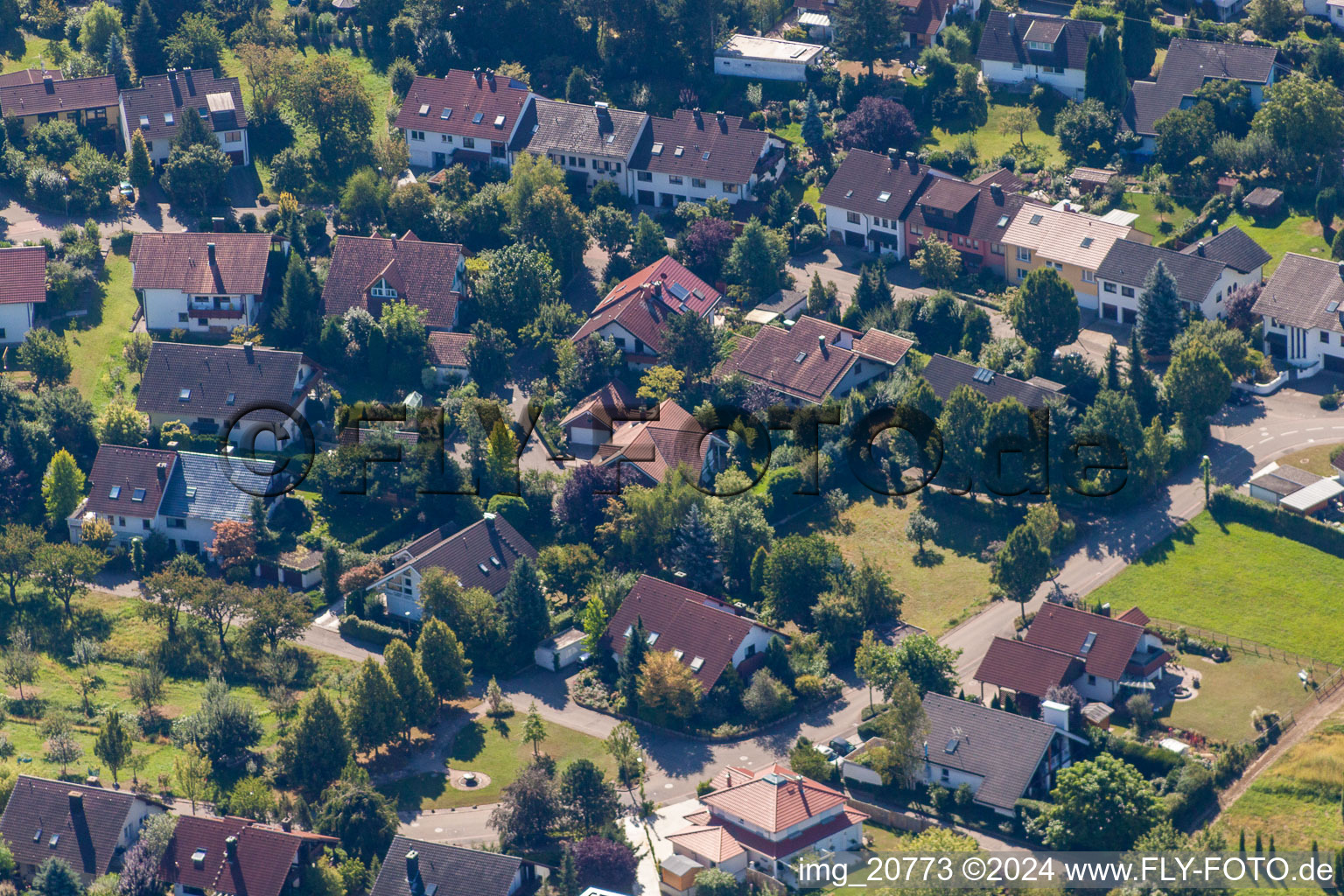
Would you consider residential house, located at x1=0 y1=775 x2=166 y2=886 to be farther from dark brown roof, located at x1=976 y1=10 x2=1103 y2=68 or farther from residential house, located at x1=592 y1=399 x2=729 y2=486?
dark brown roof, located at x1=976 y1=10 x2=1103 y2=68

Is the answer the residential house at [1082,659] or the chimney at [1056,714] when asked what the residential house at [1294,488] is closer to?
the residential house at [1082,659]

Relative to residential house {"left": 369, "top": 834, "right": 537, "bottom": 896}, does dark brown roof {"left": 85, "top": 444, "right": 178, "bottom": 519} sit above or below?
above

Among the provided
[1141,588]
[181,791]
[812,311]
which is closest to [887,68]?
[812,311]

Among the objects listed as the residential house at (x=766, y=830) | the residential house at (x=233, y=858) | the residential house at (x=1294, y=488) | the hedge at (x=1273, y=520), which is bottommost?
the residential house at (x=233, y=858)

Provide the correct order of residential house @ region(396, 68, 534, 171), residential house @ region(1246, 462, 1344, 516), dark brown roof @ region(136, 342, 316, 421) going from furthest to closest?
residential house @ region(396, 68, 534, 171) → dark brown roof @ region(136, 342, 316, 421) → residential house @ region(1246, 462, 1344, 516)

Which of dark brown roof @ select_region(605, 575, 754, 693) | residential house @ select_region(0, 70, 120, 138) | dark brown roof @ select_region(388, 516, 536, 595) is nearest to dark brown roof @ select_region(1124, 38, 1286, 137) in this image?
dark brown roof @ select_region(605, 575, 754, 693)

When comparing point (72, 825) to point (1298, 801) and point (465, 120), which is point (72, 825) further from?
point (465, 120)

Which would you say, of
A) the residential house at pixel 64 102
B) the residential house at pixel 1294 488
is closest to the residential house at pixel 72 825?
the residential house at pixel 1294 488
